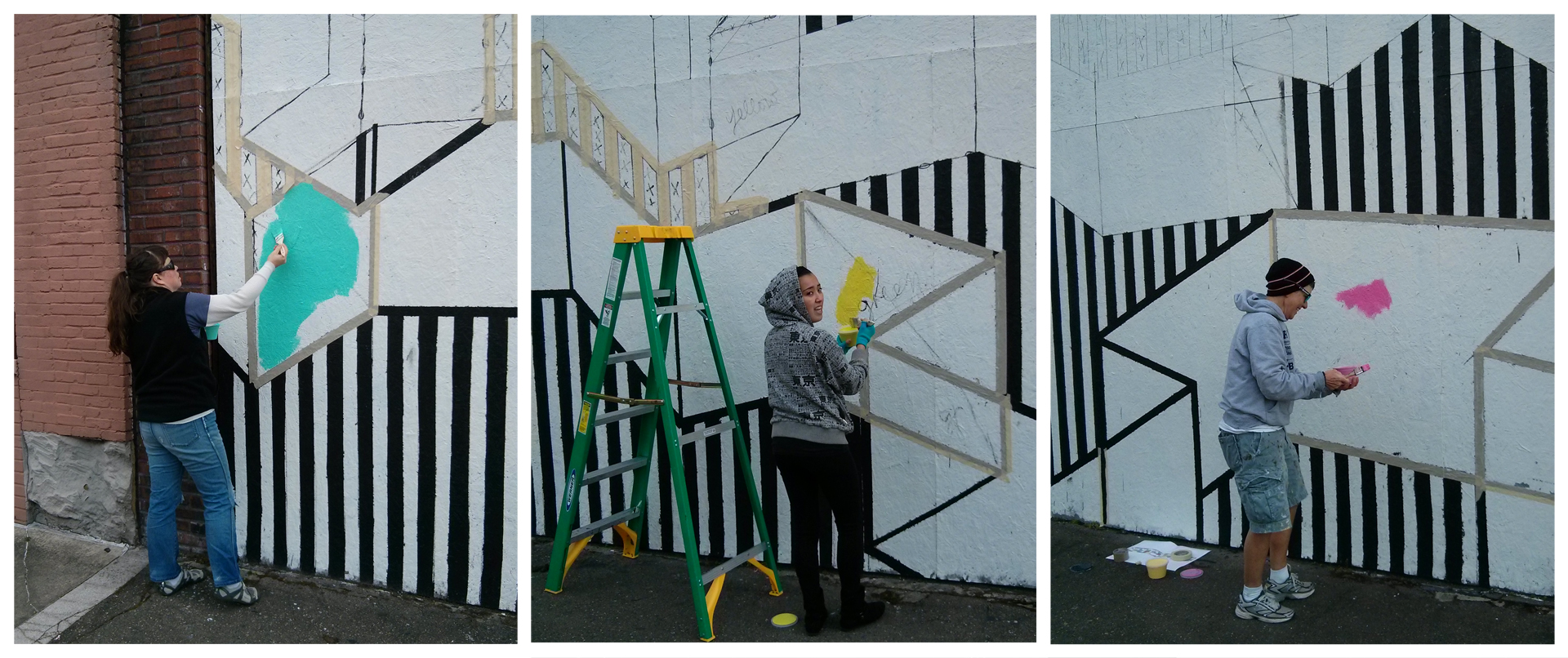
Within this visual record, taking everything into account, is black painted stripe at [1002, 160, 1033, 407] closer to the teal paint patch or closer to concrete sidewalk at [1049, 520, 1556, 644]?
concrete sidewalk at [1049, 520, 1556, 644]

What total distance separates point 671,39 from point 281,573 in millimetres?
2777

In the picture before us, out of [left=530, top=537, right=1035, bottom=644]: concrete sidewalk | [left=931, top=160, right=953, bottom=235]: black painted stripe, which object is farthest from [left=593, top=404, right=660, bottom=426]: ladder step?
[left=931, top=160, right=953, bottom=235]: black painted stripe

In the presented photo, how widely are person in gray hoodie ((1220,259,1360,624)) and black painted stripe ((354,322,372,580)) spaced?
3263 mm

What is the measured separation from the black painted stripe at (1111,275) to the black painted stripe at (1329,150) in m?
0.96

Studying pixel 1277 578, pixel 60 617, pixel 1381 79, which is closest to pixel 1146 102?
pixel 1381 79

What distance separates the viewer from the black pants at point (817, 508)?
142 inches

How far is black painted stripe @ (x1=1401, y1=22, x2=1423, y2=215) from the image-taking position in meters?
3.81

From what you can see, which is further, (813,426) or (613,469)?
(613,469)

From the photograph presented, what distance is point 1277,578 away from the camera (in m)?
3.87

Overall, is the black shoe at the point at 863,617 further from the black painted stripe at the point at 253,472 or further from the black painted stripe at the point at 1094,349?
the black painted stripe at the point at 253,472

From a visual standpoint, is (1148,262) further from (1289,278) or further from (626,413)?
(626,413)

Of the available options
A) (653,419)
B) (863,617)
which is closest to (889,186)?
(653,419)

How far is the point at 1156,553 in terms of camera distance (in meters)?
4.62

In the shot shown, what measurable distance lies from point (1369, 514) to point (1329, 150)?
147cm
